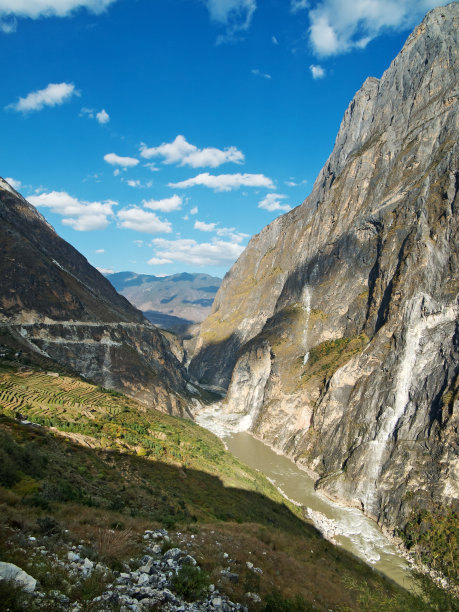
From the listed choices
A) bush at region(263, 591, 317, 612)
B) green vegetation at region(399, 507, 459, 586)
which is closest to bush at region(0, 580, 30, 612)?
bush at region(263, 591, 317, 612)

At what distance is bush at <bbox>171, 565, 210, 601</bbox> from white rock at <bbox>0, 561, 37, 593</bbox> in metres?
4.52

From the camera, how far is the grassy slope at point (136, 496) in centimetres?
1256

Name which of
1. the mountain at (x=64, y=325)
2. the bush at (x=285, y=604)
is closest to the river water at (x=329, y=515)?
the bush at (x=285, y=604)

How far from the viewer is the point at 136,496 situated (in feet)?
66.9

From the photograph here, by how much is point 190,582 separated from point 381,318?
54.4 metres

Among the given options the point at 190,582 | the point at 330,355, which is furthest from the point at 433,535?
the point at 190,582

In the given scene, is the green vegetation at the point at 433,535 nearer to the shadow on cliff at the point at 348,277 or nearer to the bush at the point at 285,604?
the bush at the point at 285,604

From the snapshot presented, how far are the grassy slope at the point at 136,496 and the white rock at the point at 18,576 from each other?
2.78 ft

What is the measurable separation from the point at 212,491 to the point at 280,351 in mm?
50878

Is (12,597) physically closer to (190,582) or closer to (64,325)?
(190,582)

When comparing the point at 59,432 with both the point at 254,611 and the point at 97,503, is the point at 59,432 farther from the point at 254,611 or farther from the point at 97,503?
the point at 254,611

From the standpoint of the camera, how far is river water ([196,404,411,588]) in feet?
115

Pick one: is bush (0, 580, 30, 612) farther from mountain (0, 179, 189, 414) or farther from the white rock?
mountain (0, 179, 189, 414)

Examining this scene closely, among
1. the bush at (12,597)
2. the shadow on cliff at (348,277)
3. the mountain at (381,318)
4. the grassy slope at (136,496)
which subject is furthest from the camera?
the shadow on cliff at (348,277)
